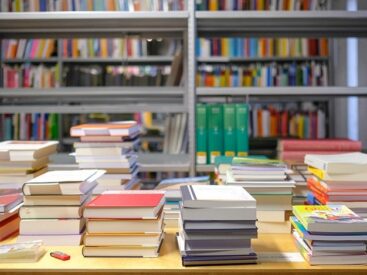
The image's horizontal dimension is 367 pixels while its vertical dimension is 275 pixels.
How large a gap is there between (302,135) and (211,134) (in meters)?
2.16

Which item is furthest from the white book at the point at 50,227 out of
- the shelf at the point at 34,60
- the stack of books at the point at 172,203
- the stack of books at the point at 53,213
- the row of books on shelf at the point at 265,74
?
the shelf at the point at 34,60

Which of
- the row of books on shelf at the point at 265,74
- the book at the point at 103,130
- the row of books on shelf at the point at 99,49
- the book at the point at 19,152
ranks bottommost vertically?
the book at the point at 19,152

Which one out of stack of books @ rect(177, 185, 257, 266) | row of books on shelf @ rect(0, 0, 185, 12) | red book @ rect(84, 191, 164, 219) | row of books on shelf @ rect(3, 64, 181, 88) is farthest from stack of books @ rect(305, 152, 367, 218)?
row of books on shelf @ rect(3, 64, 181, 88)

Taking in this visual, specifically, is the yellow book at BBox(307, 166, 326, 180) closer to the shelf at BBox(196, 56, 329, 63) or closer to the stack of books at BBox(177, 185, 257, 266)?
the stack of books at BBox(177, 185, 257, 266)

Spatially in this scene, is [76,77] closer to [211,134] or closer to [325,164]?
[211,134]

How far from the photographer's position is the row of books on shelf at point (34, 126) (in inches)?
161

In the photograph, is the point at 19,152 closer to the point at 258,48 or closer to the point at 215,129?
Result: the point at 215,129

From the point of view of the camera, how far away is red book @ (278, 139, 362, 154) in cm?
238

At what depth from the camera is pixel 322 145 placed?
240 centimetres

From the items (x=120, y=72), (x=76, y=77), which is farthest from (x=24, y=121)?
(x=120, y=72)

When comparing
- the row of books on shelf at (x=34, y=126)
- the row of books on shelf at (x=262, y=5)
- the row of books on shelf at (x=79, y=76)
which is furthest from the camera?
the row of books on shelf at (x=79, y=76)

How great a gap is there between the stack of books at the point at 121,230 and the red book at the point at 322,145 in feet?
4.29

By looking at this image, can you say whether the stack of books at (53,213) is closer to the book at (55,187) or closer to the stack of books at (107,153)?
the book at (55,187)

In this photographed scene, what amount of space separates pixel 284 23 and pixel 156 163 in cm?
104
